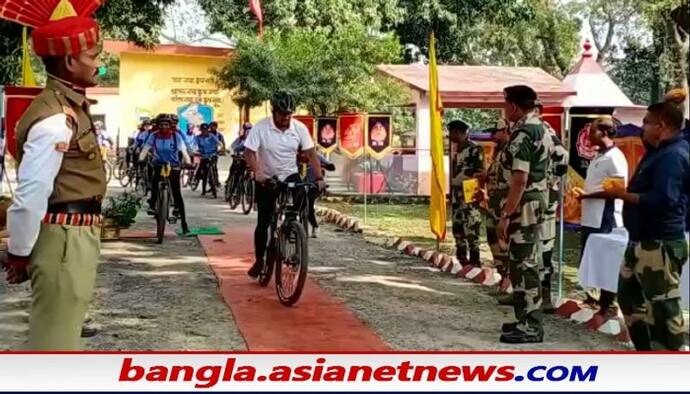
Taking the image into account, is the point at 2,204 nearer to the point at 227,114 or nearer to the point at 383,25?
the point at 383,25

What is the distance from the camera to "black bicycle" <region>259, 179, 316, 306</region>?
17.0 feet

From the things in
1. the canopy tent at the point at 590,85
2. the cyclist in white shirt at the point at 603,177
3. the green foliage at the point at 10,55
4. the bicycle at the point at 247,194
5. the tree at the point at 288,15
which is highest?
the tree at the point at 288,15

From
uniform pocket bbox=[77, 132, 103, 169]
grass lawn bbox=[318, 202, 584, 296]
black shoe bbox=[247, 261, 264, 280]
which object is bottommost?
grass lawn bbox=[318, 202, 584, 296]

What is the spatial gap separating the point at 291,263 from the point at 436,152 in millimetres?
2111

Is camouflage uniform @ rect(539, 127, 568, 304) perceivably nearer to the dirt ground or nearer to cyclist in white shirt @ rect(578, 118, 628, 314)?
cyclist in white shirt @ rect(578, 118, 628, 314)

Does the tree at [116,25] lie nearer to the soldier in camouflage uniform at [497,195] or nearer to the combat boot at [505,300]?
the soldier in camouflage uniform at [497,195]

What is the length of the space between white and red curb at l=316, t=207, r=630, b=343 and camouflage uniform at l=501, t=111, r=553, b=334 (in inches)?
19.7

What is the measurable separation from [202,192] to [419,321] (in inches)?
371

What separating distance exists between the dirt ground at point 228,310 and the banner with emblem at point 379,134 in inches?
138

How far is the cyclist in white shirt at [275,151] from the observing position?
18.3ft

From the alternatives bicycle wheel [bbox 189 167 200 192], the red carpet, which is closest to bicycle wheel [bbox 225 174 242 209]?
bicycle wheel [bbox 189 167 200 192]

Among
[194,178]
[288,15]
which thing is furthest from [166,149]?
[288,15]

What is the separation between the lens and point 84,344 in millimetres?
4359

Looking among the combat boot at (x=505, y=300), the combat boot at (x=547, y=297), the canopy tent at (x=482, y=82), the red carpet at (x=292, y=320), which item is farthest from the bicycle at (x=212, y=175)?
the combat boot at (x=547, y=297)
